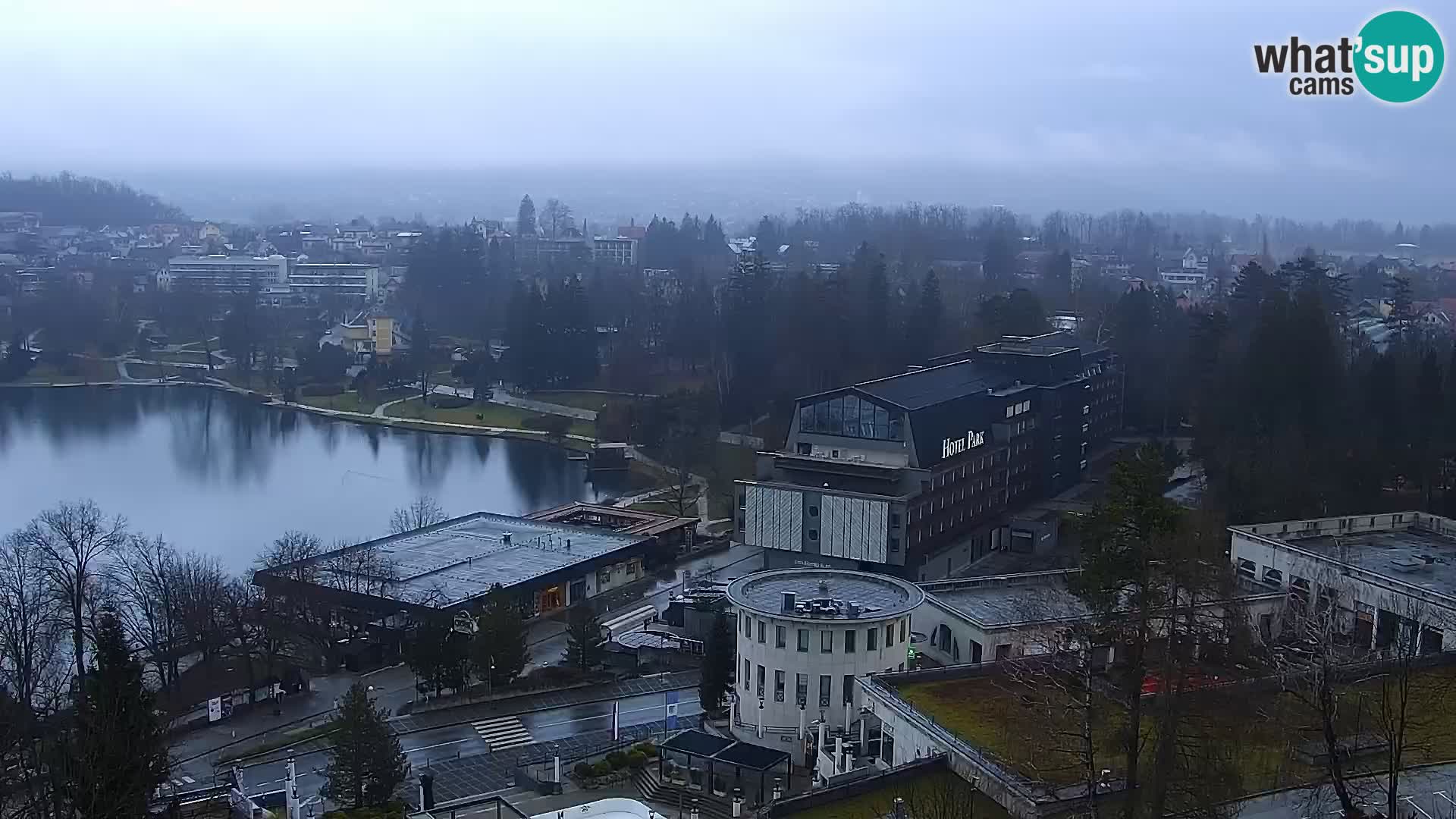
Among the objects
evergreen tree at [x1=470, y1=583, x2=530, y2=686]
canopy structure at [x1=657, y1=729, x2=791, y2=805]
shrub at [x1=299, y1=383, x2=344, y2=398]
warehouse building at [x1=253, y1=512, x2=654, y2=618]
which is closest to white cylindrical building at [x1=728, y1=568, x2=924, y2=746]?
canopy structure at [x1=657, y1=729, x2=791, y2=805]

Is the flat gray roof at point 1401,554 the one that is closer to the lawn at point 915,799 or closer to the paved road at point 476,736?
the lawn at point 915,799

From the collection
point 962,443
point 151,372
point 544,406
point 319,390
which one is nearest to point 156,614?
point 962,443

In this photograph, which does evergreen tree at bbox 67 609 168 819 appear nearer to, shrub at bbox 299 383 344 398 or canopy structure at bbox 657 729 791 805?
canopy structure at bbox 657 729 791 805

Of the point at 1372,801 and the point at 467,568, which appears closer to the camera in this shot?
the point at 1372,801

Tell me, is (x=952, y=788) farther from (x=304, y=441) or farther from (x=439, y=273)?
(x=439, y=273)

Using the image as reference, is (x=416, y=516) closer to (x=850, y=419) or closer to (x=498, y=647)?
(x=850, y=419)

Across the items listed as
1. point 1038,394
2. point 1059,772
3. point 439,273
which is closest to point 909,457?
point 1038,394
